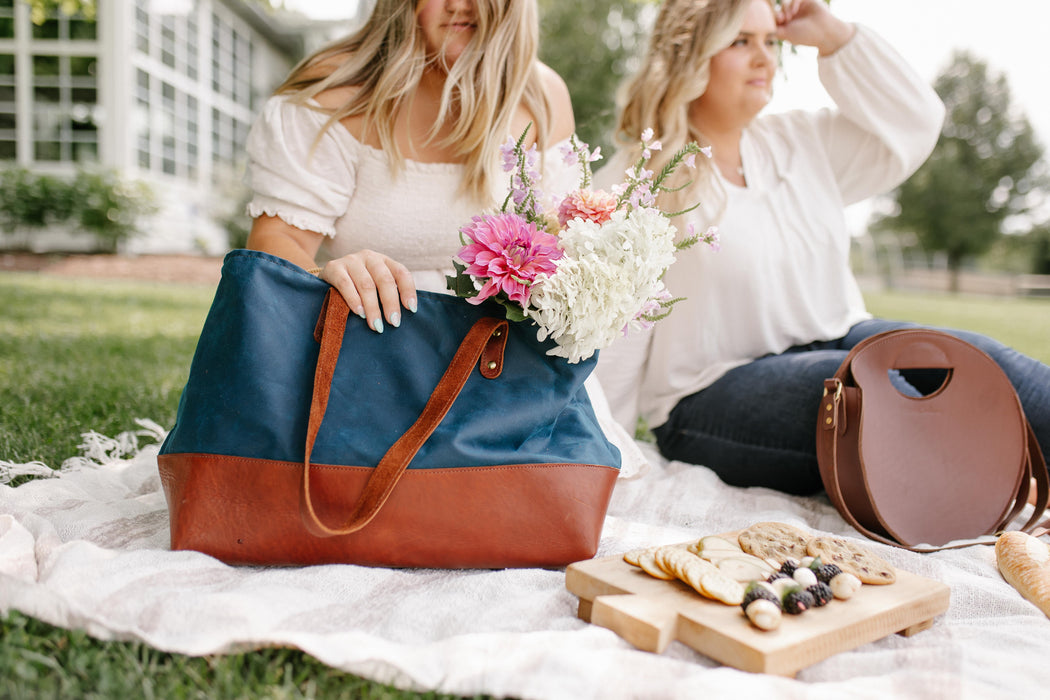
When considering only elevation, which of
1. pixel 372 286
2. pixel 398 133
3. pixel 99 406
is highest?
pixel 398 133

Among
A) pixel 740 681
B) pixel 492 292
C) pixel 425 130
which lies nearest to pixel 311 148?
pixel 425 130

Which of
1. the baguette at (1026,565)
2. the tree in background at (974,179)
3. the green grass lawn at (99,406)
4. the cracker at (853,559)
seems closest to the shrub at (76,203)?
the green grass lawn at (99,406)

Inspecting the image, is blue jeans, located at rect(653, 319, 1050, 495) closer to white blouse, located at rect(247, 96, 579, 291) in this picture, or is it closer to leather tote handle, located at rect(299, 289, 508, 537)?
white blouse, located at rect(247, 96, 579, 291)

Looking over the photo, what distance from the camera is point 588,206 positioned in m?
1.77

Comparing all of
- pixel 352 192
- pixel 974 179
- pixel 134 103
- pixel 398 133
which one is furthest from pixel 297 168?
pixel 974 179

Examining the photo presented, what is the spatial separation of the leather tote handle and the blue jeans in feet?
4.01

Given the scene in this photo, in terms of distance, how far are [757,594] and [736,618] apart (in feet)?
0.18

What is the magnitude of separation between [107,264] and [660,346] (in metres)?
10.9

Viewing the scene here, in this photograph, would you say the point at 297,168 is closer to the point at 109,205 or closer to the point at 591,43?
the point at 109,205

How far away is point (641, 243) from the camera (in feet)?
5.41

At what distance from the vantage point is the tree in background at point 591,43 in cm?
1855

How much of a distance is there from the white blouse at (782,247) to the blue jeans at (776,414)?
126 mm

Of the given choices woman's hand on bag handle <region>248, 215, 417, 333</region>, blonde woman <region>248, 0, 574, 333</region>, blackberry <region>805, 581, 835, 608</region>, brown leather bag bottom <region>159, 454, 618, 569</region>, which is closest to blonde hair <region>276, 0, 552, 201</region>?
blonde woman <region>248, 0, 574, 333</region>

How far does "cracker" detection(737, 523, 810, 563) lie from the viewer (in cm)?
172
